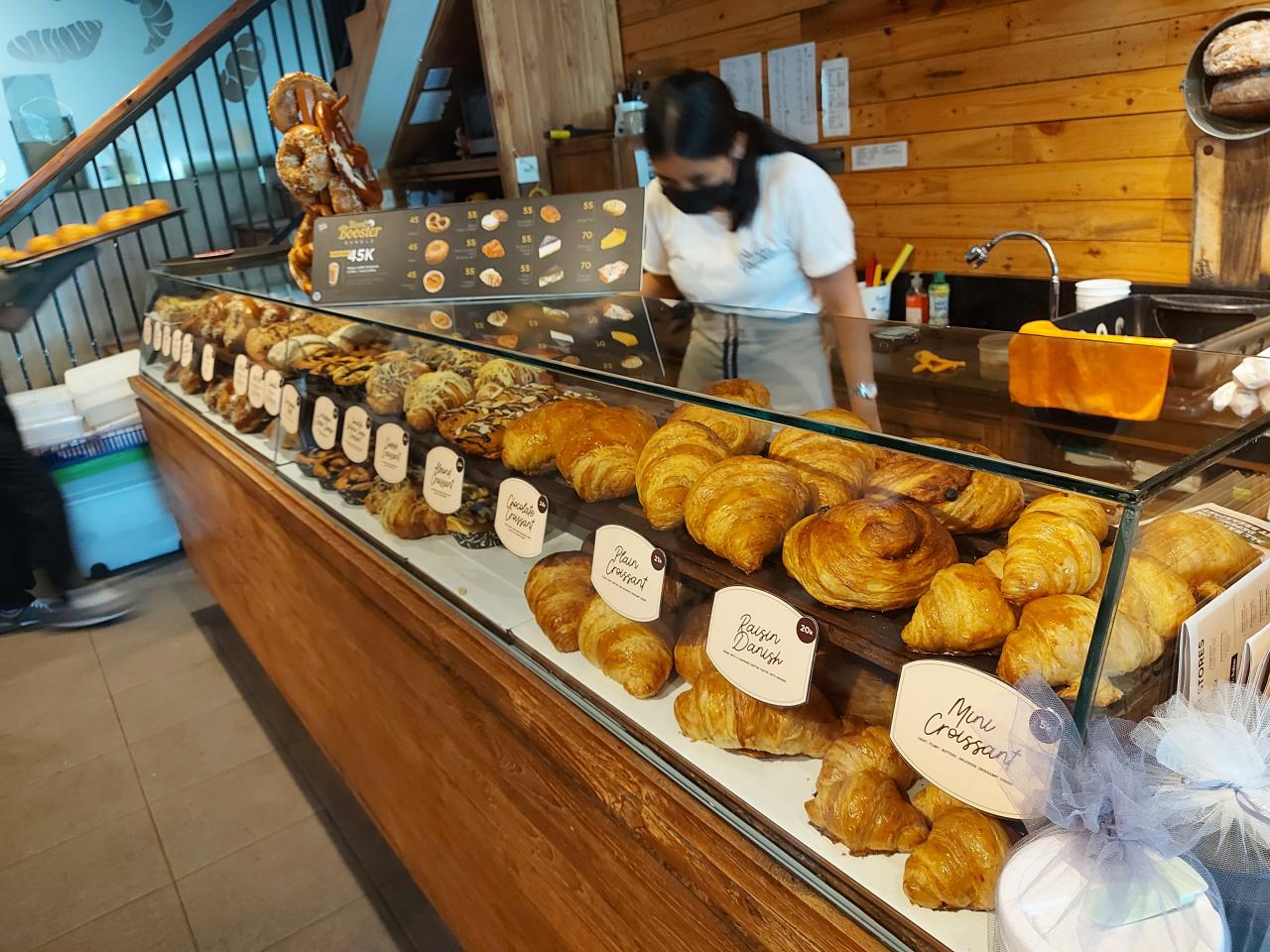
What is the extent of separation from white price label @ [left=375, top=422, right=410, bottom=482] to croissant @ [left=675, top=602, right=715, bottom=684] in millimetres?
775

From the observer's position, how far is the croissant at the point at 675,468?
983 millimetres

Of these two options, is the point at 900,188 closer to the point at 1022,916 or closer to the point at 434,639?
the point at 434,639

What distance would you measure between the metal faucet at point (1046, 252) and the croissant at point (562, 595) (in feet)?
6.46

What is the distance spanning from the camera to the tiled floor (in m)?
2.04

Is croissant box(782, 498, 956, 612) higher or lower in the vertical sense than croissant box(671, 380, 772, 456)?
lower

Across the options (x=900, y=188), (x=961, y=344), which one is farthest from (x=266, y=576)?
(x=900, y=188)

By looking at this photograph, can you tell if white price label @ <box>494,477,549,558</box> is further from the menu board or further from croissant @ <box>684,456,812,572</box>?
the menu board

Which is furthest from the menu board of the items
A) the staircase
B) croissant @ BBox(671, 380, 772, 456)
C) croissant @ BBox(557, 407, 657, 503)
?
the staircase

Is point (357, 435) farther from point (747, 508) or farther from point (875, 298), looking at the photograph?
point (875, 298)

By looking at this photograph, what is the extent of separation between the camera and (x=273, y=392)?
7.14 ft

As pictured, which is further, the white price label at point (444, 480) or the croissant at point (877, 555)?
the white price label at point (444, 480)

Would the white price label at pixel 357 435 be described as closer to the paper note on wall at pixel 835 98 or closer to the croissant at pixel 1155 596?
the croissant at pixel 1155 596

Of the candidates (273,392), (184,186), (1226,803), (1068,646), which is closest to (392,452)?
(273,392)

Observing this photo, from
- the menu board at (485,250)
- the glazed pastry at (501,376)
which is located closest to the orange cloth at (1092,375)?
the glazed pastry at (501,376)
